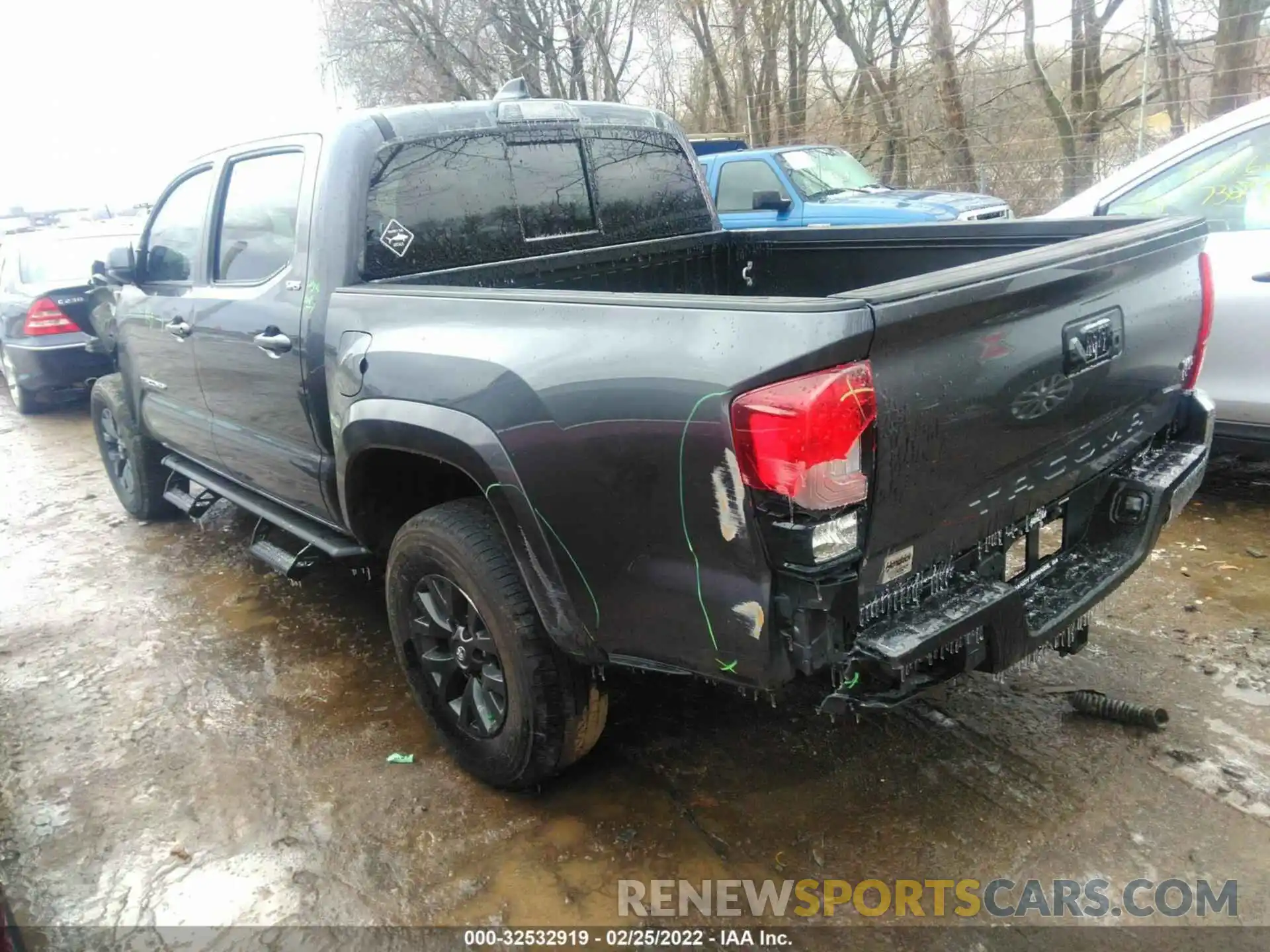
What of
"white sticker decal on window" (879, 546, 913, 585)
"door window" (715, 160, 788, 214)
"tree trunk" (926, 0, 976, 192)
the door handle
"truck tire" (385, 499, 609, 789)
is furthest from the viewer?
"tree trunk" (926, 0, 976, 192)

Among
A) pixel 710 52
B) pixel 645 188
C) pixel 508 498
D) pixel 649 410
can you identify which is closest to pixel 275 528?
pixel 645 188

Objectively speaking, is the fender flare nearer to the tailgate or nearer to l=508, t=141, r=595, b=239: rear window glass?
the tailgate

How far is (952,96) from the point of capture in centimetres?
1370

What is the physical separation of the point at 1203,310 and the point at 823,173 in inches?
324

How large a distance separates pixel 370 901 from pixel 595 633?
98 cm

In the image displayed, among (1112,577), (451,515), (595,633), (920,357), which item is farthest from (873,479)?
(451,515)

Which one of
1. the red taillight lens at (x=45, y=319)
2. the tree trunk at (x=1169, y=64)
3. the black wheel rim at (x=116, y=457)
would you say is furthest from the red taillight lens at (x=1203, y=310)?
the tree trunk at (x=1169, y=64)

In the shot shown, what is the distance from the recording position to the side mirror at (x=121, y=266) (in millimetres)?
4547

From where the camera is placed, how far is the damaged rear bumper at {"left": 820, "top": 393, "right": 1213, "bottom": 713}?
7.06ft

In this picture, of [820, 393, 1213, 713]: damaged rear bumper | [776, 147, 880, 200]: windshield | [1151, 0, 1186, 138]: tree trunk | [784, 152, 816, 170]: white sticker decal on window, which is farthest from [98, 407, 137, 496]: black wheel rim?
[1151, 0, 1186, 138]: tree trunk

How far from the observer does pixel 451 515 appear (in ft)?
9.21

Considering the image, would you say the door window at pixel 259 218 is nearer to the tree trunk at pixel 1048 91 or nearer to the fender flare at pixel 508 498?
the fender flare at pixel 508 498

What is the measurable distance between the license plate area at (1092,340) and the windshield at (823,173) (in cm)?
801

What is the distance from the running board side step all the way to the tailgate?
2.05 metres
